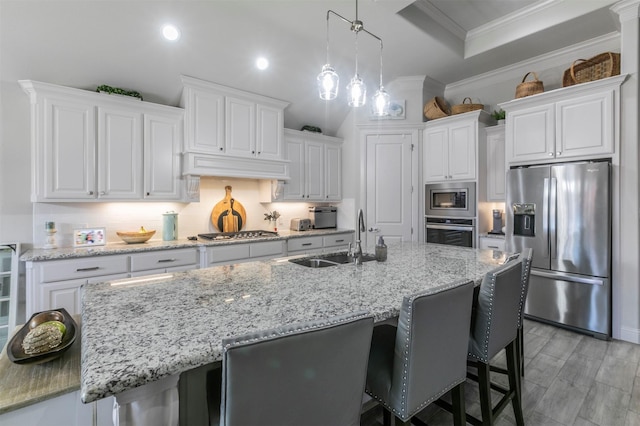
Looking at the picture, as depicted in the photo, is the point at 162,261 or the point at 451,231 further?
the point at 451,231

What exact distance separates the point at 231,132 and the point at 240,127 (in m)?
0.14

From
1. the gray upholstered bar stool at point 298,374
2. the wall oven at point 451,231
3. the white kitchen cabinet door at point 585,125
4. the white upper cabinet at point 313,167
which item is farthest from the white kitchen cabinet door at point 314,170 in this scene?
the gray upholstered bar stool at point 298,374

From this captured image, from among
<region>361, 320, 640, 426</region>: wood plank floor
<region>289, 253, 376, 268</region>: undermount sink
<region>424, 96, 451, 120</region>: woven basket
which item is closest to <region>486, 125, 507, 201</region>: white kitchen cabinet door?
<region>424, 96, 451, 120</region>: woven basket

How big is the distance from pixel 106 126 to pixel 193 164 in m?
0.84

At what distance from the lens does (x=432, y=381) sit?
3.85ft

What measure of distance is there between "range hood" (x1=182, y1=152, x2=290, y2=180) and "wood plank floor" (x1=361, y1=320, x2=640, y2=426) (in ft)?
9.15

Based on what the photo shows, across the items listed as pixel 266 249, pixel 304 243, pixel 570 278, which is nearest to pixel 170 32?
pixel 266 249

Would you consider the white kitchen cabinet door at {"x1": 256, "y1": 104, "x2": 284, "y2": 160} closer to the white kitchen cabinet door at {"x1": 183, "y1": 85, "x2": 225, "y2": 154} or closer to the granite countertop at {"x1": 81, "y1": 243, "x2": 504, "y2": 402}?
the white kitchen cabinet door at {"x1": 183, "y1": 85, "x2": 225, "y2": 154}

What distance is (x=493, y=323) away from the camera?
148 cm

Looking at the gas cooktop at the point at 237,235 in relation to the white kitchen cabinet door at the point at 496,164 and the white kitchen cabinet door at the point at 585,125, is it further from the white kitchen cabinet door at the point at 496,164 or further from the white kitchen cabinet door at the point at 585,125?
the white kitchen cabinet door at the point at 585,125

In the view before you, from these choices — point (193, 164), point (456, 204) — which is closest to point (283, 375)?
point (193, 164)

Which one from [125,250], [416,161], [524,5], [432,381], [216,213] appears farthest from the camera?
[416,161]

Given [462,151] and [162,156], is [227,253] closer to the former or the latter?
[162,156]

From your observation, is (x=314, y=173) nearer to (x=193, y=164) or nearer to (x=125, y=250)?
(x=193, y=164)
